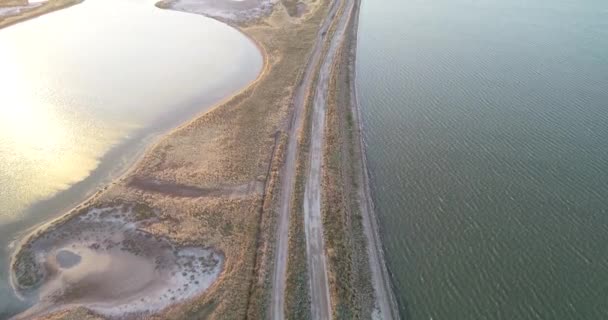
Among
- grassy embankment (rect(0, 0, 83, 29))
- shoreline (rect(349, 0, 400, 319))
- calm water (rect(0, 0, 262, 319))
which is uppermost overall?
grassy embankment (rect(0, 0, 83, 29))

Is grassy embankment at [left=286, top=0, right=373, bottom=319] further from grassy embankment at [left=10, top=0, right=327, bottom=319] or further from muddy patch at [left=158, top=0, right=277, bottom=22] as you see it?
muddy patch at [left=158, top=0, right=277, bottom=22]

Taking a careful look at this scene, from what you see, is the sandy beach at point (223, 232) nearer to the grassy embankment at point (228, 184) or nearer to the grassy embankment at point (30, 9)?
the grassy embankment at point (228, 184)

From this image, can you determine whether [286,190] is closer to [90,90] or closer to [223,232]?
[223,232]

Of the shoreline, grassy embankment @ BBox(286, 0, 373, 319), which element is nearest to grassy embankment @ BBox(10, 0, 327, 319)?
grassy embankment @ BBox(286, 0, 373, 319)

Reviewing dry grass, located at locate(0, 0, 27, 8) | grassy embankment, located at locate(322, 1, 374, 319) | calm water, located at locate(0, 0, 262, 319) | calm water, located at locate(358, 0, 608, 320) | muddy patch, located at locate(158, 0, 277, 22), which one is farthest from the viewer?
dry grass, located at locate(0, 0, 27, 8)

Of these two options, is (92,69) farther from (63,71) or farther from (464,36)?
(464,36)

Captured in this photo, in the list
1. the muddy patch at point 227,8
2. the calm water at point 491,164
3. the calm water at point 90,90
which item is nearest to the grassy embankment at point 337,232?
the calm water at point 491,164

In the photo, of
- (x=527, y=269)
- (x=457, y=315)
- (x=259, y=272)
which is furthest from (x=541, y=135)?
(x=259, y=272)
